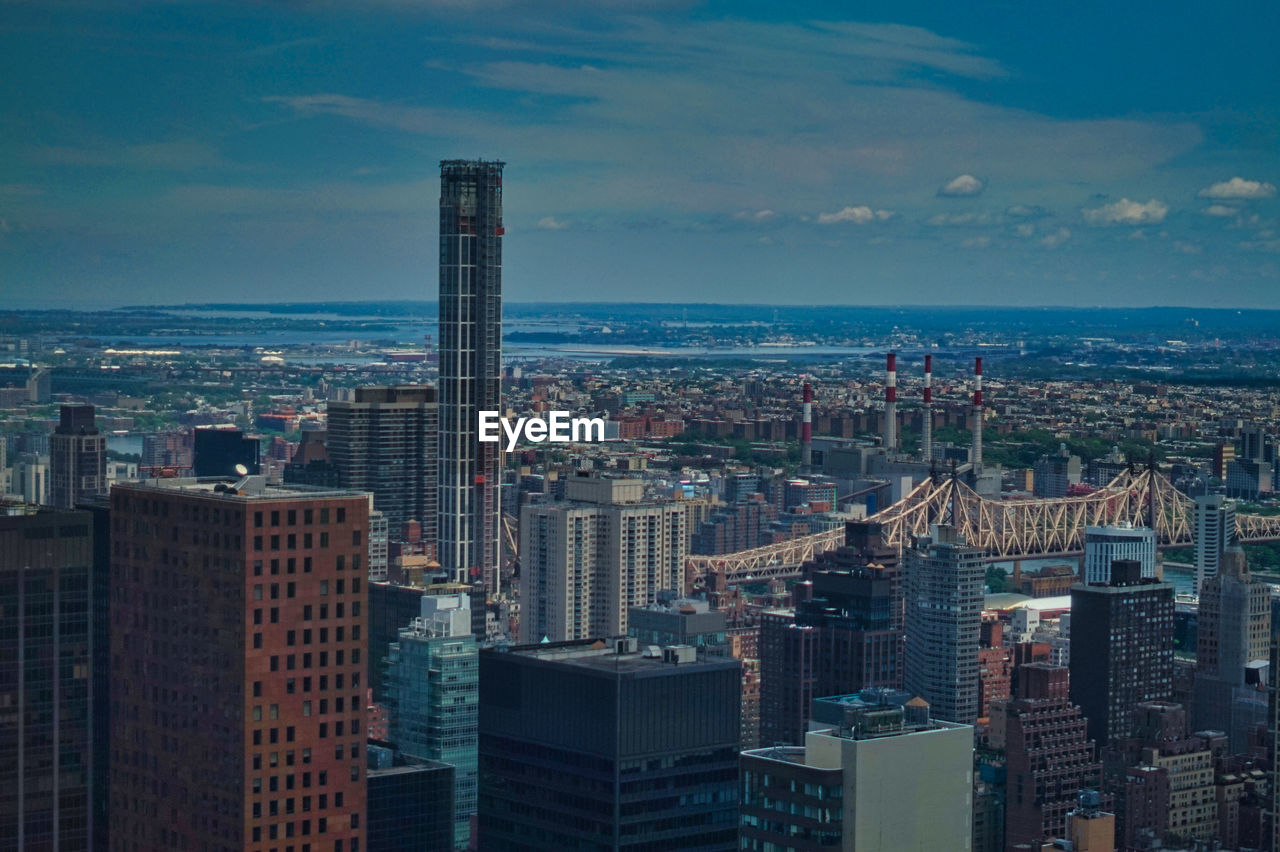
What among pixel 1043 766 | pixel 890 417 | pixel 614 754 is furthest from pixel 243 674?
pixel 890 417

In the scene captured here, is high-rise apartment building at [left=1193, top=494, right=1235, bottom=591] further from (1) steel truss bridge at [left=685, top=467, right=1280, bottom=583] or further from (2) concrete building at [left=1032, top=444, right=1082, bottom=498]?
(2) concrete building at [left=1032, top=444, right=1082, bottom=498]

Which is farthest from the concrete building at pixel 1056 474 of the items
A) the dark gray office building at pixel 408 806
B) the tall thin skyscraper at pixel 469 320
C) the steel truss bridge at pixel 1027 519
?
the dark gray office building at pixel 408 806

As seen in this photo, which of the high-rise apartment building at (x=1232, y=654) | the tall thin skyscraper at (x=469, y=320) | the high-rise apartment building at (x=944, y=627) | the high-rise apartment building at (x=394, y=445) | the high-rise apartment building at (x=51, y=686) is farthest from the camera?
the tall thin skyscraper at (x=469, y=320)

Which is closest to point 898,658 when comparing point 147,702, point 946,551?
point 946,551

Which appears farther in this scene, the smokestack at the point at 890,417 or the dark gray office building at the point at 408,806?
the smokestack at the point at 890,417

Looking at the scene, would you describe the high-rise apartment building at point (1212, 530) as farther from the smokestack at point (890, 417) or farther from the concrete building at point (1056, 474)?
the smokestack at point (890, 417)

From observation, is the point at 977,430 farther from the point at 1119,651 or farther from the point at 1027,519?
the point at 1119,651

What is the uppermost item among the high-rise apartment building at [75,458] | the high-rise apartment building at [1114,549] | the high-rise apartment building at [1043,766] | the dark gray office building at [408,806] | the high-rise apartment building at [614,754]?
the high-rise apartment building at [75,458]
